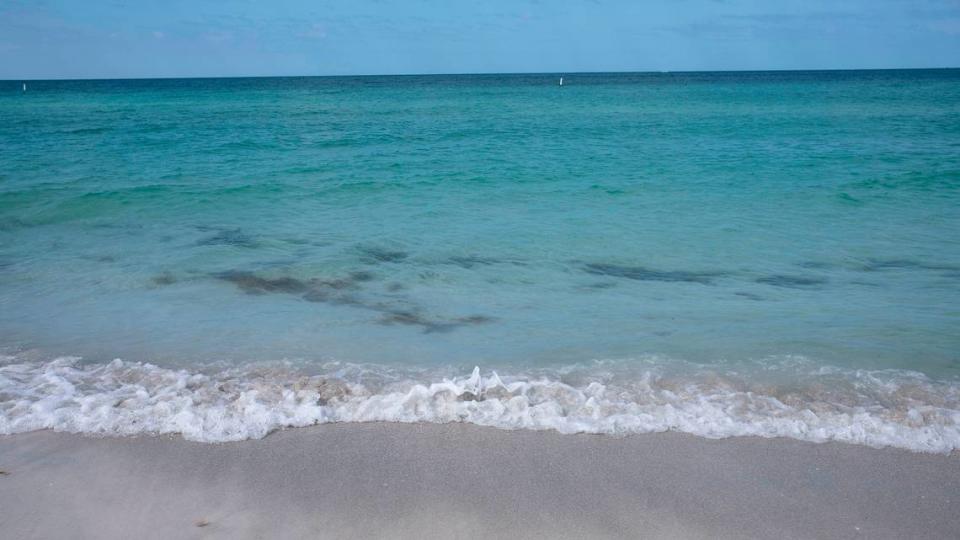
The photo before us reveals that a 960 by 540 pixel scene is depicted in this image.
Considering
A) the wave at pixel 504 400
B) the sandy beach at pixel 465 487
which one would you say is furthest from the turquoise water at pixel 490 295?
the sandy beach at pixel 465 487

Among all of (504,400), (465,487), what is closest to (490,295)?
(504,400)

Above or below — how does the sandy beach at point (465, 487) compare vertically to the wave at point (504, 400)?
below

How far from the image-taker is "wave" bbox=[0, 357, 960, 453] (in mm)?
4766

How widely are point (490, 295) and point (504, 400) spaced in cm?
273

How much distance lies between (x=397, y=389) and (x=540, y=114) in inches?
1247

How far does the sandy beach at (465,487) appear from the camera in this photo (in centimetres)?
376

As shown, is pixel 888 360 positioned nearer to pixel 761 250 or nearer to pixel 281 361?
pixel 761 250

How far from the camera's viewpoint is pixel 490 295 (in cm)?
782

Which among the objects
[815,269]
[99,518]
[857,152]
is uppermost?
[857,152]

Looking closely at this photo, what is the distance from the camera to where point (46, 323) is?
6.89 meters

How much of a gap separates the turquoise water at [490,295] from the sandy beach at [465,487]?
0.24 m

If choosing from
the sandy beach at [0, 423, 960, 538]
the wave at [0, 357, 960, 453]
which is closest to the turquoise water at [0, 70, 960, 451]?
the wave at [0, 357, 960, 453]

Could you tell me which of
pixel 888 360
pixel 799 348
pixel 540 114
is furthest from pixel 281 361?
pixel 540 114

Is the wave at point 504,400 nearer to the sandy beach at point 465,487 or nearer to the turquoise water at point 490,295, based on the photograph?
the turquoise water at point 490,295
